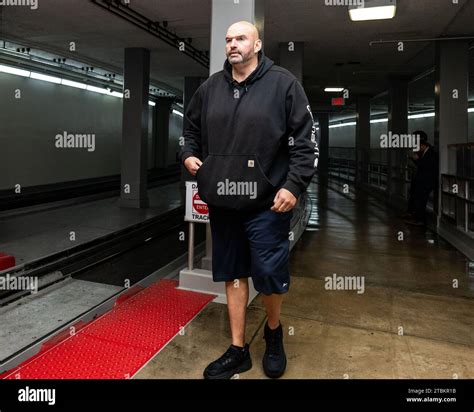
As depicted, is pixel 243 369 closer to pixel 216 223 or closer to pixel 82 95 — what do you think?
pixel 216 223

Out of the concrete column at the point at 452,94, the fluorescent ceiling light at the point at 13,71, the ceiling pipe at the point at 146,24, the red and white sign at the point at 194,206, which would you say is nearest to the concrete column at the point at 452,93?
the concrete column at the point at 452,94

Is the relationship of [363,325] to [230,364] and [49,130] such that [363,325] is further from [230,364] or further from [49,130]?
[49,130]

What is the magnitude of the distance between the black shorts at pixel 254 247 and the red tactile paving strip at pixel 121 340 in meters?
0.70

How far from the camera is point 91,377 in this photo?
213 centimetres

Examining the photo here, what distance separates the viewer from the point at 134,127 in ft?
32.6

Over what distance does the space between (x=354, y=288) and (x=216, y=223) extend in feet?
6.73

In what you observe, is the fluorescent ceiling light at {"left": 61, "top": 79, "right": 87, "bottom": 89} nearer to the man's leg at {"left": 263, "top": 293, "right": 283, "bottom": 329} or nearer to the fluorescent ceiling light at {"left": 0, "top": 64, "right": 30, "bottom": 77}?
the fluorescent ceiling light at {"left": 0, "top": 64, "right": 30, "bottom": 77}

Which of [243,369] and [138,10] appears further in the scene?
[138,10]

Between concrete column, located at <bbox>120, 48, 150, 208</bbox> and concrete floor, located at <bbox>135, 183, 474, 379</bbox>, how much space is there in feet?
19.1

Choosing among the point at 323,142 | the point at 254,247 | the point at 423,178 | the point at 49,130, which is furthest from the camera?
the point at 323,142

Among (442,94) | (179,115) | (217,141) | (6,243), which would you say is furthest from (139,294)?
(179,115)

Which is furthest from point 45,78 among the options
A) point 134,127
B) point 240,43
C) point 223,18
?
point 240,43

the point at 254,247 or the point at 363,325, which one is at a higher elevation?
the point at 254,247

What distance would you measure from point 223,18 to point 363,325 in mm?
2708
